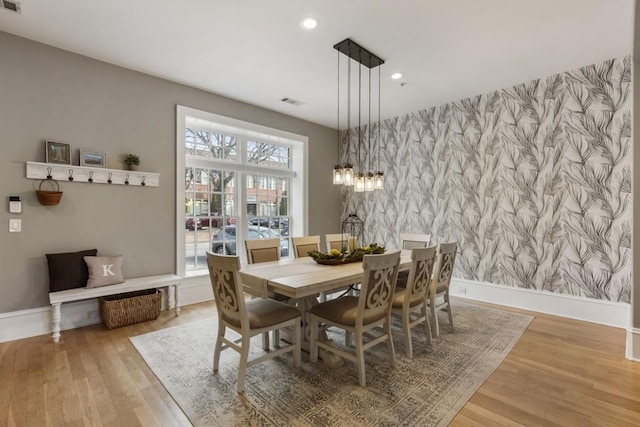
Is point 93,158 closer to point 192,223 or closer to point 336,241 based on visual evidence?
point 192,223

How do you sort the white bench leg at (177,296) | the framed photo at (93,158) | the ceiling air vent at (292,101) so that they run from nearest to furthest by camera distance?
the framed photo at (93,158), the white bench leg at (177,296), the ceiling air vent at (292,101)

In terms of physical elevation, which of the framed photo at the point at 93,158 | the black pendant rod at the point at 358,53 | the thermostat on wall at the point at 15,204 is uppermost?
the black pendant rod at the point at 358,53

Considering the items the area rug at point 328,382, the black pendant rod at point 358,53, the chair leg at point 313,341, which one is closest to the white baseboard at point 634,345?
the area rug at point 328,382

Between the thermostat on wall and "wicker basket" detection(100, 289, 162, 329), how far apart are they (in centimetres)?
118

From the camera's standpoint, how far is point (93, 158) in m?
3.37

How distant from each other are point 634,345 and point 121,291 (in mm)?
4861

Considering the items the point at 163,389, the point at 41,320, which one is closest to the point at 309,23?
the point at 163,389

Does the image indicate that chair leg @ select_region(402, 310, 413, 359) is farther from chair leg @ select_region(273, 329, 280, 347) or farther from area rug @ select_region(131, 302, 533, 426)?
chair leg @ select_region(273, 329, 280, 347)

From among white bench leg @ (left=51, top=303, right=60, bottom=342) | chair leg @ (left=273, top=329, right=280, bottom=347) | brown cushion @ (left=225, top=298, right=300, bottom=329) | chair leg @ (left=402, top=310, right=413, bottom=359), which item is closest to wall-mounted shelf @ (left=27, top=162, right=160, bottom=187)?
white bench leg @ (left=51, top=303, right=60, bottom=342)

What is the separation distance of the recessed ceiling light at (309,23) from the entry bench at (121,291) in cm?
313

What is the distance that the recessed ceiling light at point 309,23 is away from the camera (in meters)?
2.67

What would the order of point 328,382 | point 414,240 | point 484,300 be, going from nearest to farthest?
point 328,382 → point 414,240 → point 484,300

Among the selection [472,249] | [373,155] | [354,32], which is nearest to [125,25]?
[354,32]

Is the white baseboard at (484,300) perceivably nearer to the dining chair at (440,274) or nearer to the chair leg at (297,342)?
the dining chair at (440,274)
